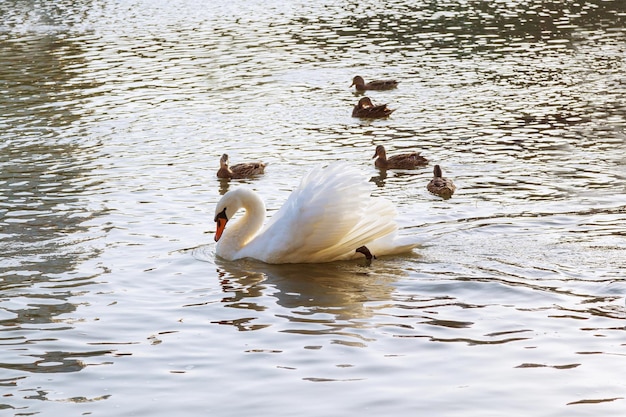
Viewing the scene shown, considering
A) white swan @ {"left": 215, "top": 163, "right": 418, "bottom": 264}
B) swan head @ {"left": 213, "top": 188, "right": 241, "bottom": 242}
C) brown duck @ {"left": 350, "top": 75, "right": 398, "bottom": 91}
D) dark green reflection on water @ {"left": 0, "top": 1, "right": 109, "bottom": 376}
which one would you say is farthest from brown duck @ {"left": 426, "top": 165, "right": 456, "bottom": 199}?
brown duck @ {"left": 350, "top": 75, "right": 398, "bottom": 91}

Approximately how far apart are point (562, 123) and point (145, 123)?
7.15 metres

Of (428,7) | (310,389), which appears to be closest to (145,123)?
(310,389)

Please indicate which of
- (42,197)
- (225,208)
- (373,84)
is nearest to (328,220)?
(225,208)

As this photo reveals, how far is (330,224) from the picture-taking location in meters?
11.6

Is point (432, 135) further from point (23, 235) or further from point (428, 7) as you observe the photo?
point (428, 7)

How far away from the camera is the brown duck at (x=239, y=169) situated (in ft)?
52.9

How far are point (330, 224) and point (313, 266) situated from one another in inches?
22.0

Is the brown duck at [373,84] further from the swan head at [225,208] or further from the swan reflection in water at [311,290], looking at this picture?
the swan reflection in water at [311,290]

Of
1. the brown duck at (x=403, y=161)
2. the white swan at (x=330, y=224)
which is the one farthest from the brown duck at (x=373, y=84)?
the white swan at (x=330, y=224)

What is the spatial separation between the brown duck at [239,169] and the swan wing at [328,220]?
415 cm

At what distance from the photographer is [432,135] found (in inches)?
739

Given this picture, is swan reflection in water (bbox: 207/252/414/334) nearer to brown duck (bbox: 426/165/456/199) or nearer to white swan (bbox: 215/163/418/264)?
white swan (bbox: 215/163/418/264)

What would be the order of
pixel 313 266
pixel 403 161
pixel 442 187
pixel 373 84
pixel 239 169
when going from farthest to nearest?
1. pixel 373 84
2. pixel 403 161
3. pixel 239 169
4. pixel 442 187
5. pixel 313 266

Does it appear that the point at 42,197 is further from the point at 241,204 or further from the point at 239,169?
the point at 241,204
